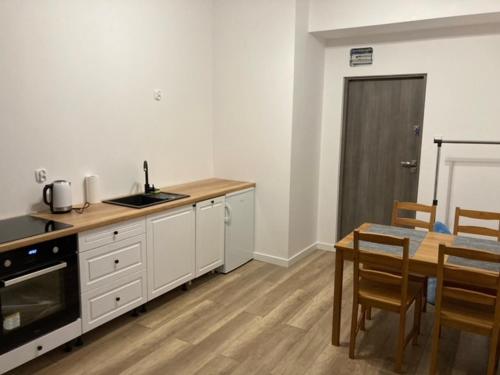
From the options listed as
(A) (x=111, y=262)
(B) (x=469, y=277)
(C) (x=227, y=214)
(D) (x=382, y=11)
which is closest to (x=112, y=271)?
(A) (x=111, y=262)

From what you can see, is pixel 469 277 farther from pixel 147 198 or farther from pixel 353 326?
pixel 147 198

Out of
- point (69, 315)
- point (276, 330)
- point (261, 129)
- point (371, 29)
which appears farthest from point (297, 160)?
point (69, 315)

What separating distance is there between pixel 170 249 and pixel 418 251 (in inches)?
76.6

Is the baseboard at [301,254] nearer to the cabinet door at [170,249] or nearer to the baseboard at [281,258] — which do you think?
the baseboard at [281,258]

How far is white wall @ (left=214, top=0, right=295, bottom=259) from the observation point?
411 cm

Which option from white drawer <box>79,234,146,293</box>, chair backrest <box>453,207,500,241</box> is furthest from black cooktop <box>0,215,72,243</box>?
chair backrest <box>453,207,500,241</box>

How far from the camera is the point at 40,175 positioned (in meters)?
2.96

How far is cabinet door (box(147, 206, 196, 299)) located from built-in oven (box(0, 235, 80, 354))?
698mm

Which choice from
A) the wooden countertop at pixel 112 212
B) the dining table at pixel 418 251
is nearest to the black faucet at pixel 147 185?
the wooden countertop at pixel 112 212

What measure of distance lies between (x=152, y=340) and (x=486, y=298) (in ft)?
7.11

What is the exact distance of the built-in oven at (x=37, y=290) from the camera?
229 centimetres

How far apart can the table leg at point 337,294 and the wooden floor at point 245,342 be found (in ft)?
0.29

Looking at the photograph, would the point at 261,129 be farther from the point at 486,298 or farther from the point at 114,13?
the point at 486,298

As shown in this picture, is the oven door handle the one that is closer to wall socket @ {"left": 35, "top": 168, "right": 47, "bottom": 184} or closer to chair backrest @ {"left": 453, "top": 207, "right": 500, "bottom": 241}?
wall socket @ {"left": 35, "top": 168, "right": 47, "bottom": 184}
